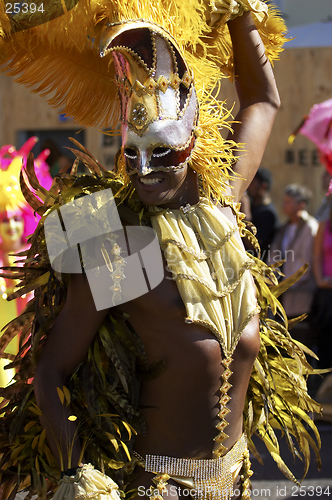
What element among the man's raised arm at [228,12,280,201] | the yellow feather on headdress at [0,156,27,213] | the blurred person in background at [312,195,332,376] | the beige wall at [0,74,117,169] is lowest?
the blurred person in background at [312,195,332,376]

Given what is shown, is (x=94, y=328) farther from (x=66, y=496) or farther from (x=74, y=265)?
(x=66, y=496)

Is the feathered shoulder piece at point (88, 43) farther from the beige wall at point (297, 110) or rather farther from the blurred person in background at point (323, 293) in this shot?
the beige wall at point (297, 110)

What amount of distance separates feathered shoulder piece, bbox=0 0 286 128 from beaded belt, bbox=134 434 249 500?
1.12 meters

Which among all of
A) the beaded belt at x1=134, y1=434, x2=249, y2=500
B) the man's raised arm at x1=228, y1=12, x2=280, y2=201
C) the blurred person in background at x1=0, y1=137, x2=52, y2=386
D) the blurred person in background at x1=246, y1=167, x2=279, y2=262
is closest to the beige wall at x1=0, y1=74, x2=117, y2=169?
the blurred person in background at x1=246, y1=167, x2=279, y2=262

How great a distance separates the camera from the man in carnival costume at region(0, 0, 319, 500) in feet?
5.43

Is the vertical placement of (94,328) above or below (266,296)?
above

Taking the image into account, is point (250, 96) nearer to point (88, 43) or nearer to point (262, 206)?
point (88, 43)

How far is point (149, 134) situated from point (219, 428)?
89 centimetres

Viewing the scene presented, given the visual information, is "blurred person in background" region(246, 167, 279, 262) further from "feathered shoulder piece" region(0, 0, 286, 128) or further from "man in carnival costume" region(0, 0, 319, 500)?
"man in carnival costume" region(0, 0, 319, 500)

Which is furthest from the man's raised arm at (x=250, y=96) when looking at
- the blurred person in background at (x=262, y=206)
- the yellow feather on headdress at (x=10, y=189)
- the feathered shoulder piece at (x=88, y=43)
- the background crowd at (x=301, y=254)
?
the blurred person in background at (x=262, y=206)

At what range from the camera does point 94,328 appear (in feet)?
5.49

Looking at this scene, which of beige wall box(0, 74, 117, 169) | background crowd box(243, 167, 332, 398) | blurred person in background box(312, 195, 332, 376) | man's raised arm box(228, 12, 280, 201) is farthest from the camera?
beige wall box(0, 74, 117, 169)

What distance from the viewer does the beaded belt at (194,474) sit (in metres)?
1.71

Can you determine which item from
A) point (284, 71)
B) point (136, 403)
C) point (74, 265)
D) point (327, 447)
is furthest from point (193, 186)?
point (284, 71)
